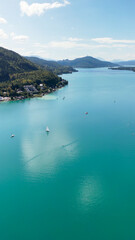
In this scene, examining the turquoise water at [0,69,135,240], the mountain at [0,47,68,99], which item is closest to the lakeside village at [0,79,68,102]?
the mountain at [0,47,68,99]

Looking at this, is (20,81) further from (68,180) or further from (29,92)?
(68,180)

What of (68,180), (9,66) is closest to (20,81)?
(9,66)

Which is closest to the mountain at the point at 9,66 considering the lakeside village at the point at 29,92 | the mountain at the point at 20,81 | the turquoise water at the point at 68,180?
the mountain at the point at 20,81

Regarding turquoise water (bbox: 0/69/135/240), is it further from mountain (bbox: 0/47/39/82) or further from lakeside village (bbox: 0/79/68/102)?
mountain (bbox: 0/47/39/82)

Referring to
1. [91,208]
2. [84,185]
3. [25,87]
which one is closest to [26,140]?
[84,185]

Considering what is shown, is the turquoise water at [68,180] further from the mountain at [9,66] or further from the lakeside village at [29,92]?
the mountain at [9,66]

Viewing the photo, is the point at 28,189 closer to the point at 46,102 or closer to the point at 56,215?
the point at 56,215

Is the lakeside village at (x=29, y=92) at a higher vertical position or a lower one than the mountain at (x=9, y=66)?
lower
